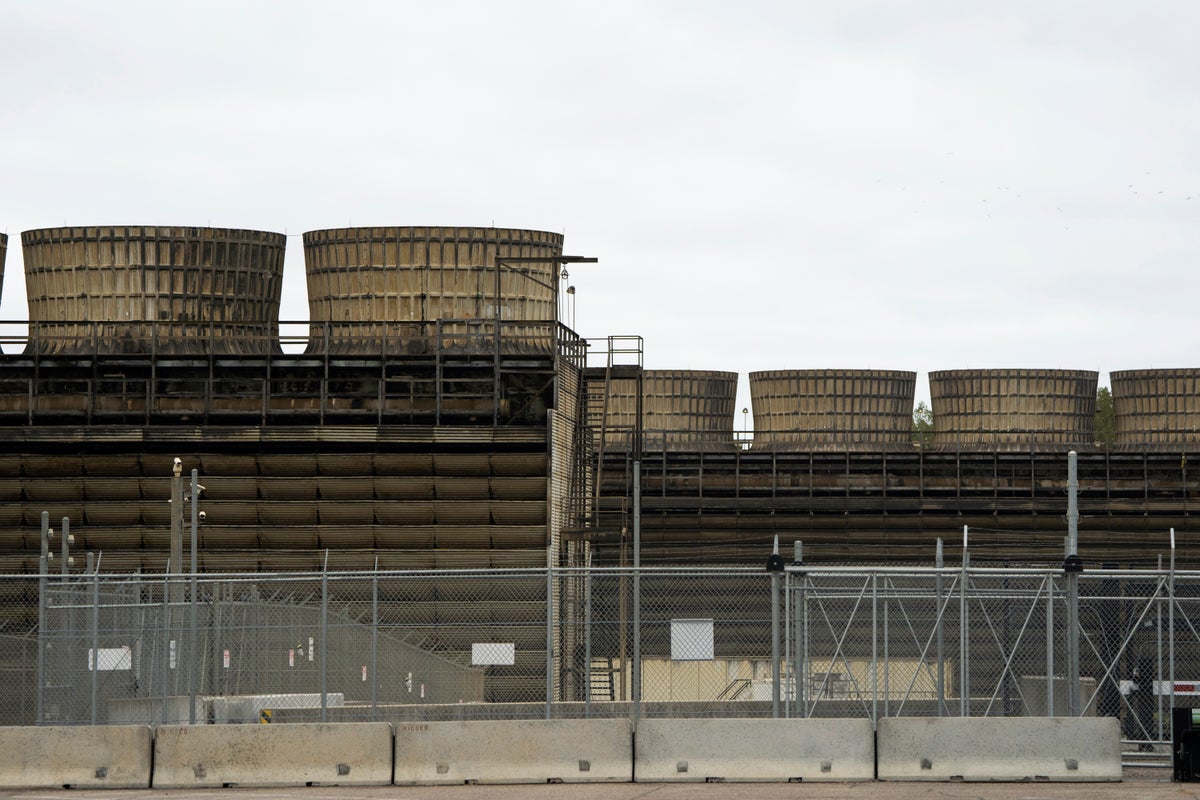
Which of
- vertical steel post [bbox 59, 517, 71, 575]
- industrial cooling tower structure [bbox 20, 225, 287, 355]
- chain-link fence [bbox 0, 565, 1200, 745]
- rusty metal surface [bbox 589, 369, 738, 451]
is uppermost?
industrial cooling tower structure [bbox 20, 225, 287, 355]

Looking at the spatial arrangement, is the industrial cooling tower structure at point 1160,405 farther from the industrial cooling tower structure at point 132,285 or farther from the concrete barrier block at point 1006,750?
the concrete barrier block at point 1006,750

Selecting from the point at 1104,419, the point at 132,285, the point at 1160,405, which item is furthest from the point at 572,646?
the point at 1104,419

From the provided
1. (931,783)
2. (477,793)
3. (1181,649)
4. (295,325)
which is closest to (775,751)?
(931,783)

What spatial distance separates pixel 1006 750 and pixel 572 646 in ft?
76.3

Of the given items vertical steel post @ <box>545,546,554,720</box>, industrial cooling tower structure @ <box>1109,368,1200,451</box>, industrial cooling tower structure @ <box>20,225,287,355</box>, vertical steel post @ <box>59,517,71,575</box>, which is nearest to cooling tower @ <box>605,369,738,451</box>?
industrial cooling tower structure @ <box>1109,368,1200,451</box>

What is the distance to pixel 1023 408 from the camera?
59875 mm

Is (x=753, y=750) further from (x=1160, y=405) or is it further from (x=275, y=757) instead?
(x=1160, y=405)

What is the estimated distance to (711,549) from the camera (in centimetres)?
5525

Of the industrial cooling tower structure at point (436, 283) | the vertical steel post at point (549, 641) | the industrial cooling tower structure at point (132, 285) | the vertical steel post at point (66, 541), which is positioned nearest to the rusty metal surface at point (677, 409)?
the industrial cooling tower structure at point (436, 283)

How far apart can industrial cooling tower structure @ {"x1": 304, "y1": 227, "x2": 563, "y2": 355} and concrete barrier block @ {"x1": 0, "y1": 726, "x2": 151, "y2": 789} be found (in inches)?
1026

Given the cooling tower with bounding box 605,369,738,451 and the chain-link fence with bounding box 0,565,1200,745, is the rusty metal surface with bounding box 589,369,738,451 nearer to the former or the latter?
the cooling tower with bounding box 605,369,738,451

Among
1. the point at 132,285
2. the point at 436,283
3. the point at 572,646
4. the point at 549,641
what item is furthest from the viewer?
the point at 132,285

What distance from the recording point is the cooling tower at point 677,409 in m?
61.6

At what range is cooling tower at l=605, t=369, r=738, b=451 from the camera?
61625 mm
